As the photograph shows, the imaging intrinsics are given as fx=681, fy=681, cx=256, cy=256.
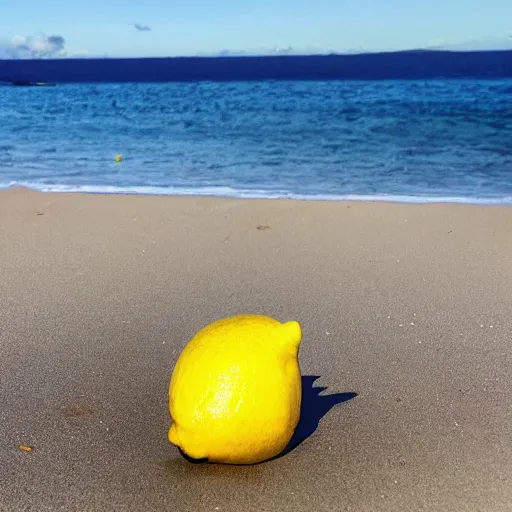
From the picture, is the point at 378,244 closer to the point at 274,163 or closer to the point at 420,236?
the point at 420,236

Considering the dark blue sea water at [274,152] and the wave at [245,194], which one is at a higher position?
the wave at [245,194]

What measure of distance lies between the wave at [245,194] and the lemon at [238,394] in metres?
5.16

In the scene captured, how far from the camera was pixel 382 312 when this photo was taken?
4.10 meters

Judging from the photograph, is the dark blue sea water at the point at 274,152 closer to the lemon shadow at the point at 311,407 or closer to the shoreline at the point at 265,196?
the shoreline at the point at 265,196

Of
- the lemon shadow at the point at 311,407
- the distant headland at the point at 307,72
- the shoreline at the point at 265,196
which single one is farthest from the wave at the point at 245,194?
the distant headland at the point at 307,72

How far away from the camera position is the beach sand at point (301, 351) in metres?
2.51

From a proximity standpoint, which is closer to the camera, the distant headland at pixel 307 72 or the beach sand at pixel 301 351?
the beach sand at pixel 301 351

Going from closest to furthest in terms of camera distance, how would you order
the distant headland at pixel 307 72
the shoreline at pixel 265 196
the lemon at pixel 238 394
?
the lemon at pixel 238 394
the shoreline at pixel 265 196
the distant headland at pixel 307 72

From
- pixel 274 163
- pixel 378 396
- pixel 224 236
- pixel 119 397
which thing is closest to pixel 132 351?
pixel 119 397

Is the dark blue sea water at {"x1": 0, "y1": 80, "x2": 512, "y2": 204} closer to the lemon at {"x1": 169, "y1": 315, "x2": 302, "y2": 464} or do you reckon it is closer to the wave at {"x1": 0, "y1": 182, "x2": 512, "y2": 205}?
the wave at {"x1": 0, "y1": 182, "x2": 512, "y2": 205}

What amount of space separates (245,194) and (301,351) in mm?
4810

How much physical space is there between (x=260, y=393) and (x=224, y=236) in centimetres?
349

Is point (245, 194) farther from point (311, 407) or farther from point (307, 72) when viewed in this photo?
point (307, 72)

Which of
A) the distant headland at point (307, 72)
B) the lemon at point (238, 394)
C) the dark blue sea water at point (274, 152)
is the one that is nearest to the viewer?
the lemon at point (238, 394)
